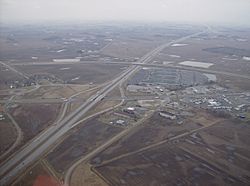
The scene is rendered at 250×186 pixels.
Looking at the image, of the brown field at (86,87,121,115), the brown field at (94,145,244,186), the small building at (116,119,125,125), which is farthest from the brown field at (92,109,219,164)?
the brown field at (86,87,121,115)

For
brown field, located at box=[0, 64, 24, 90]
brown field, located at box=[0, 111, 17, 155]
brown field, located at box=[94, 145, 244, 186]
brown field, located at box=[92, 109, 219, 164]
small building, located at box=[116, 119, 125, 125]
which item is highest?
brown field, located at box=[94, 145, 244, 186]

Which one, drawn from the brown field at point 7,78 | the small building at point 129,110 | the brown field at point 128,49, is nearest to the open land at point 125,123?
the small building at point 129,110

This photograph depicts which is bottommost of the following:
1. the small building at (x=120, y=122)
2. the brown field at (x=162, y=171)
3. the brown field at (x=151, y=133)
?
the small building at (x=120, y=122)

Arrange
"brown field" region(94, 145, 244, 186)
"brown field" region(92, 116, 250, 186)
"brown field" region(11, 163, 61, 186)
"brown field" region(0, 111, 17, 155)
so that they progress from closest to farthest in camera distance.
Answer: "brown field" region(11, 163, 61, 186) < "brown field" region(94, 145, 244, 186) < "brown field" region(92, 116, 250, 186) < "brown field" region(0, 111, 17, 155)

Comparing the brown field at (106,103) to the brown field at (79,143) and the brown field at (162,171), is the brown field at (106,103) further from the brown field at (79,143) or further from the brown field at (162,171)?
the brown field at (162,171)

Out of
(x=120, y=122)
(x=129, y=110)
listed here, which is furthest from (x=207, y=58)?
(x=120, y=122)

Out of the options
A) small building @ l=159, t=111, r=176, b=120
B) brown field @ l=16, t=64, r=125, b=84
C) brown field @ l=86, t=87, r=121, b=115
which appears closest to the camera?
small building @ l=159, t=111, r=176, b=120

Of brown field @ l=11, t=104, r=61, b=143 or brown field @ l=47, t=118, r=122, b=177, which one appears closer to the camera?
brown field @ l=47, t=118, r=122, b=177

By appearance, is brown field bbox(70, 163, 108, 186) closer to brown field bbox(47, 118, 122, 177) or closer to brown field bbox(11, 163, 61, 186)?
brown field bbox(47, 118, 122, 177)
